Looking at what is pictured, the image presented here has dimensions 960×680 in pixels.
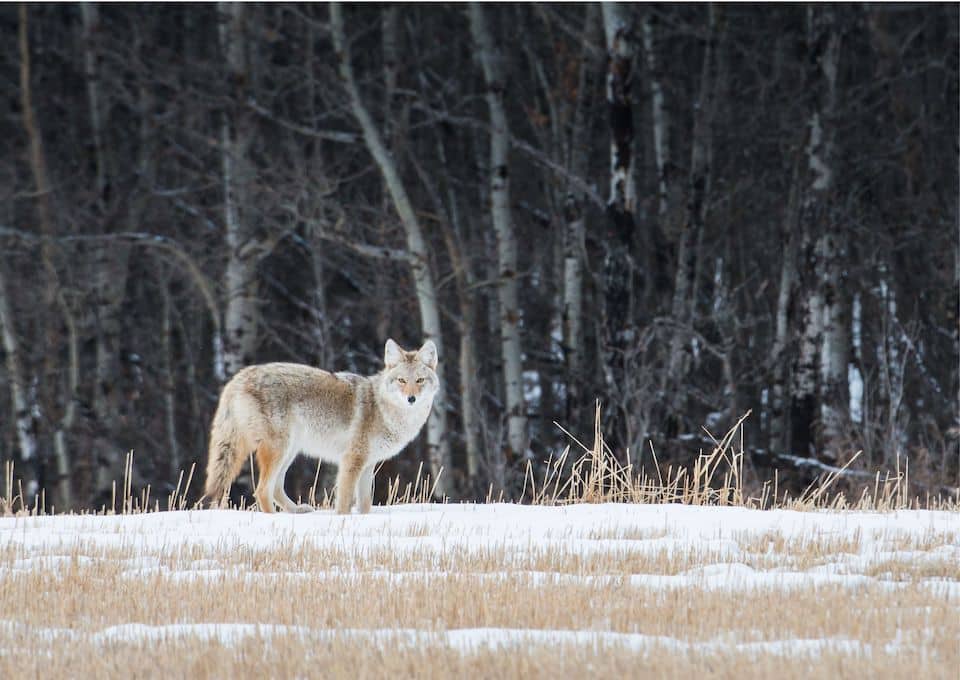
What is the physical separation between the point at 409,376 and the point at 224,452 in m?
1.64

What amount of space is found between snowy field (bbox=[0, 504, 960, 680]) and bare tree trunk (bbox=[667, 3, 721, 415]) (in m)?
7.47

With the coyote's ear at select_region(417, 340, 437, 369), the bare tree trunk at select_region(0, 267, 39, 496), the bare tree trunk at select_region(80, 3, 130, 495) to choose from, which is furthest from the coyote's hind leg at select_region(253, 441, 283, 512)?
the bare tree trunk at select_region(0, 267, 39, 496)

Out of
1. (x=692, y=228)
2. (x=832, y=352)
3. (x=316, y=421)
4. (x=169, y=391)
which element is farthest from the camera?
(x=169, y=391)

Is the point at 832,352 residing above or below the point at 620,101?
below

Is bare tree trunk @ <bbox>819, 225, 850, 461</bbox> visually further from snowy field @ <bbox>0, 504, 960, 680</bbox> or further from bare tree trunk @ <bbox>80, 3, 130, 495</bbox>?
bare tree trunk @ <bbox>80, 3, 130, 495</bbox>

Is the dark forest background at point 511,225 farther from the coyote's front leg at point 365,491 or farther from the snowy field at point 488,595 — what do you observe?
the snowy field at point 488,595

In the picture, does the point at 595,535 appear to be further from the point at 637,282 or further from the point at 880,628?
the point at 637,282

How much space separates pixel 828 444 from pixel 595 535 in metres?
8.98

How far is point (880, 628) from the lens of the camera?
5633mm

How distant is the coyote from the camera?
1051cm

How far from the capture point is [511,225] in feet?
62.3

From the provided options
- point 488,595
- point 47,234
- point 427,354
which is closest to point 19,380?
point 47,234

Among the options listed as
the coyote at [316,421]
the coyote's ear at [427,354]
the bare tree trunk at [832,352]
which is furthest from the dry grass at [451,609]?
the bare tree trunk at [832,352]

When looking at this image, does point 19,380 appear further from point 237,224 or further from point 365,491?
point 365,491
